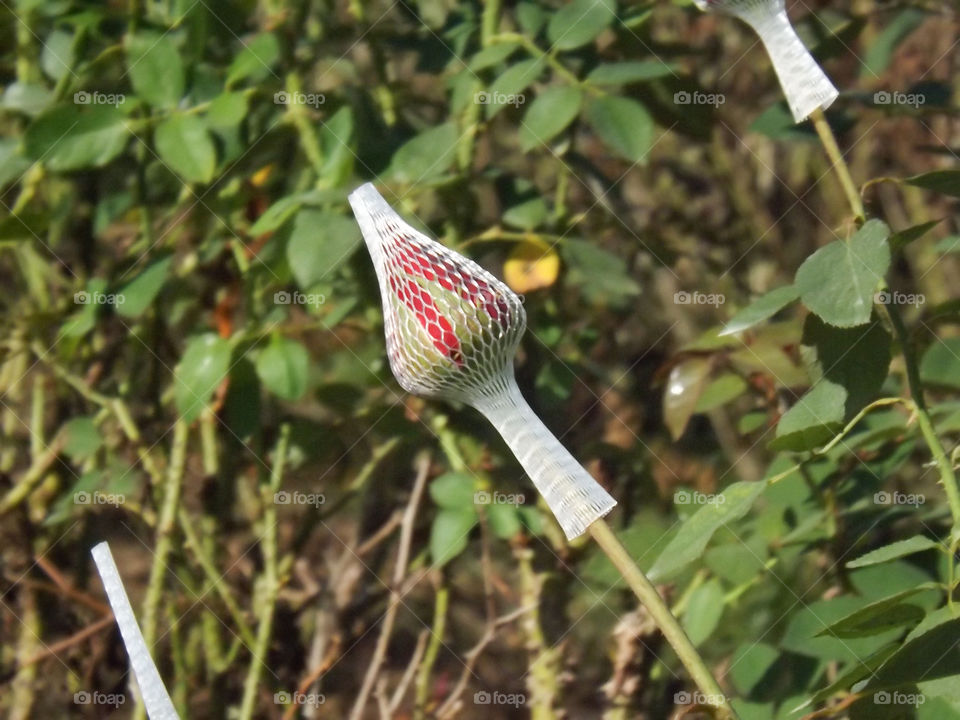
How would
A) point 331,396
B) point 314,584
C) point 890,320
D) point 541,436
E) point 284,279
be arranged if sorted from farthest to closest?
point 314,584
point 331,396
point 284,279
point 890,320
point 541,436

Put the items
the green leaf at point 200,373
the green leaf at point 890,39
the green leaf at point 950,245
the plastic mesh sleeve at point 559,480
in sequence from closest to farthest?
the plastic mesh sleeve at point 559,480
the green leaf at point 950,245
the green leaf at point 200,373
the green leaf at point 890,39

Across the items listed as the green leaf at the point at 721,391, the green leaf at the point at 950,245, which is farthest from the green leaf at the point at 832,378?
the green leaf at the point at 721,391

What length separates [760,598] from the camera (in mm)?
1182

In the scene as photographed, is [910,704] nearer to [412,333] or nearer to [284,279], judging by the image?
[412,333]

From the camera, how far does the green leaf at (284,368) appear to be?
1.08 m

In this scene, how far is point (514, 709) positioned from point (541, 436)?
0.86 metres

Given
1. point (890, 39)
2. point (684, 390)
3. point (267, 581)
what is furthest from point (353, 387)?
point (890, 39)

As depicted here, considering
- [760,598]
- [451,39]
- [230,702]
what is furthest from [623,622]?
[451,39]

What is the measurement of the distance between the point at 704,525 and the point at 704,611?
13.8 inches

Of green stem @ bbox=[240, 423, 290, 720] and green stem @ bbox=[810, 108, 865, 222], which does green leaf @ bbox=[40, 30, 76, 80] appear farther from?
green stem @ bbox=[810, 108, 865, 222]

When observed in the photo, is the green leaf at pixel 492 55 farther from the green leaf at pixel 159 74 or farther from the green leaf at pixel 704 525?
the green leaf at pixel 704 525

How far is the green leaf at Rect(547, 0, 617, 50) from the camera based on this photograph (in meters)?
1.12

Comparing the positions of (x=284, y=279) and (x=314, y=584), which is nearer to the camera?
(x=284, y=279)

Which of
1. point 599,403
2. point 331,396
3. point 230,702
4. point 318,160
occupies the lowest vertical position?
point 230,702
